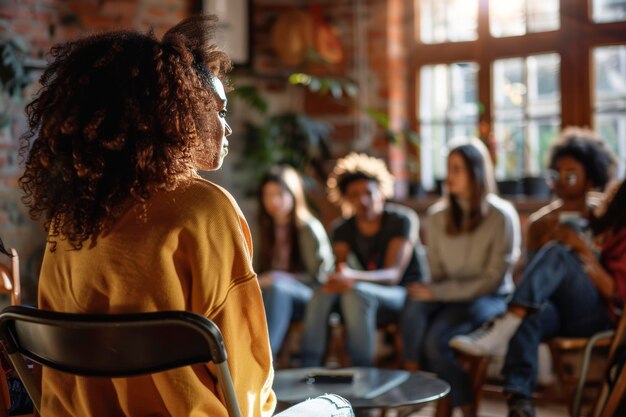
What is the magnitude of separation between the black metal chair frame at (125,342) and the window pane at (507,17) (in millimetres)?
3698

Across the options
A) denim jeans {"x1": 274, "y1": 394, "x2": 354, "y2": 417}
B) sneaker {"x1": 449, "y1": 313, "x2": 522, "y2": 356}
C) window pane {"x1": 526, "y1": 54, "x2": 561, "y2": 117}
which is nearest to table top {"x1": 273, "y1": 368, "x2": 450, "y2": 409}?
sneaker {"x1": 449, "y1": 313, "x2": 522, "y2": 356}

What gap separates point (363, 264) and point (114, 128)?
2723mm

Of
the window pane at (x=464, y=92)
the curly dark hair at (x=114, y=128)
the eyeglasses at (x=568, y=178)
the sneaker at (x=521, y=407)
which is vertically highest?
the window pane at (x=464, y=92)

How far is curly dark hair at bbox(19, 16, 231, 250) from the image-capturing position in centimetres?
133

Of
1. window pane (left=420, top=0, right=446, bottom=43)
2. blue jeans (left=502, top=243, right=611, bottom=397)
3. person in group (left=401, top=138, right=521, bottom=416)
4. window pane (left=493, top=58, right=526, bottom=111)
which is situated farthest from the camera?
window pane (left=420, top=0, right=446, bottom=43)

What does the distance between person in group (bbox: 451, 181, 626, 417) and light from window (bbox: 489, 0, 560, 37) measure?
171 centimetres

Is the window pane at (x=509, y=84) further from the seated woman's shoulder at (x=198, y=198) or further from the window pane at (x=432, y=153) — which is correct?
the seated woman's shoulder at (x=198, y=198)

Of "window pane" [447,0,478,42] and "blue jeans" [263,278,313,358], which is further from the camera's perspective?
"window pane" [447,0,478,42]

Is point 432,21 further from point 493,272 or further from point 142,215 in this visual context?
point 142,215

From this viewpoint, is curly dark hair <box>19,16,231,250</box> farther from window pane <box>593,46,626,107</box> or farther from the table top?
window pane <box>593,46,626,107</box>

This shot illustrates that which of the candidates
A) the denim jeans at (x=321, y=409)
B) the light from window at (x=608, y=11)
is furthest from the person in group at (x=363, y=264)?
the denim jeans at (x=321, y=409)

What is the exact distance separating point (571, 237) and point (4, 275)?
194 cm

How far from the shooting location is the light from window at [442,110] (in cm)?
479

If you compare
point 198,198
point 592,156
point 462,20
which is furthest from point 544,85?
point 198,198
